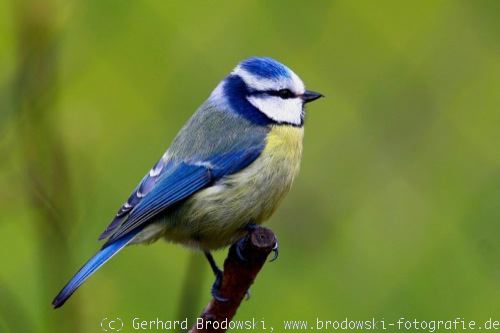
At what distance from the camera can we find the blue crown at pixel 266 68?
87.2 inches

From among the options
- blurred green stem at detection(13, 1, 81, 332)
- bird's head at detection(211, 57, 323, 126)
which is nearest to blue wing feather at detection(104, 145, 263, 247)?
bird's head at detection(211, 57, 323, 126)

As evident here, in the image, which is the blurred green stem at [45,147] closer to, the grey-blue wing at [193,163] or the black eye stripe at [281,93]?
the grey-blue wing at [193,163]

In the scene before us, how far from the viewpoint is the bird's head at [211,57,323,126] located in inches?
87.3

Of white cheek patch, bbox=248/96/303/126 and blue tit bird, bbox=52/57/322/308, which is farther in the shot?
white cheek patch, bbox=248/96/303/126

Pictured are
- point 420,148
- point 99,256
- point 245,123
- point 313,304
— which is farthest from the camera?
point 420,148

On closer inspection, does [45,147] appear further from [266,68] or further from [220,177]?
[266,68]

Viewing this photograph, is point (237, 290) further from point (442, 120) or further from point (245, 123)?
point (442, 120)

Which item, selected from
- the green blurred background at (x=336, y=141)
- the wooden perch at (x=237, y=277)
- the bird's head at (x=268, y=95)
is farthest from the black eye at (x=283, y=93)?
the wooden perch at (x=237, y=277)

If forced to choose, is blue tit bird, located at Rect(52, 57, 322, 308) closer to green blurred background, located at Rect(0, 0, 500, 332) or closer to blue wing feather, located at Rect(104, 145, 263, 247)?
blue wing feather, located at Rect(104, 145, 263, 247)

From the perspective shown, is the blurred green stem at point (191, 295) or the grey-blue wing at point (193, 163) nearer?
the blurred green stem at point (191, 295)

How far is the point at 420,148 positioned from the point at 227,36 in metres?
0.69

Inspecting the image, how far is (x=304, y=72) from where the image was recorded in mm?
2805

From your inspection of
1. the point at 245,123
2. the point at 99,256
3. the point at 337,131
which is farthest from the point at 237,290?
the point at 337,131

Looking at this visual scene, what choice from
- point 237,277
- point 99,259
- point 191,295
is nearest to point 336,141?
point 99,259
